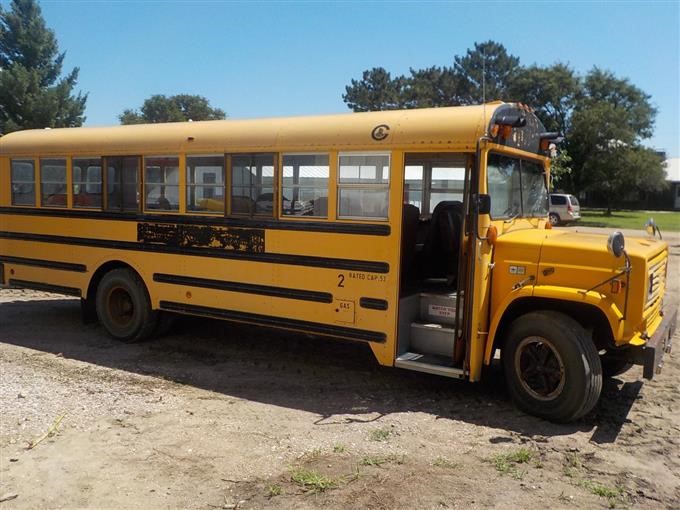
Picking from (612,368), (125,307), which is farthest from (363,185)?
(125,307)

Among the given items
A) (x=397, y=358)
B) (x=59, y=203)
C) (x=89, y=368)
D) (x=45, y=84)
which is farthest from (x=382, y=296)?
(x=45, y=84)

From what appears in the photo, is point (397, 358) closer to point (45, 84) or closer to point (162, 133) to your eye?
point (162, 133)

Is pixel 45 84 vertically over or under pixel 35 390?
over

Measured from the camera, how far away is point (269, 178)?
6008 millimetres

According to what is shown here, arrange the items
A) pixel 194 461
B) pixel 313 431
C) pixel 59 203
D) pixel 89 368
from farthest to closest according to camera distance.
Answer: pixel 59 203 → pixel 89 368 → pixel 313 431 → pixel 194 461

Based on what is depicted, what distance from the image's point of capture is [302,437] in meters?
4.67

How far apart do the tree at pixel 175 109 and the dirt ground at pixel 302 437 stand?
7628 cm

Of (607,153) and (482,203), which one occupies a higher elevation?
(607,153)

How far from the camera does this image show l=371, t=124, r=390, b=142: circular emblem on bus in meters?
5.39

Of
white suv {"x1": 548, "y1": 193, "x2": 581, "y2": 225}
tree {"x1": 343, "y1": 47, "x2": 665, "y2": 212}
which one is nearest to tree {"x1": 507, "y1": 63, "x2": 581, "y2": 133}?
tree {"x1": 343, "y1": 47, "x2": 665, "y2": 212}

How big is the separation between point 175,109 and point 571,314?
79.9 meters

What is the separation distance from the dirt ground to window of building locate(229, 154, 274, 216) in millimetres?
1652

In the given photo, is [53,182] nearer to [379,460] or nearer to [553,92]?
[379,460]

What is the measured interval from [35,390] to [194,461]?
7.09 ft
